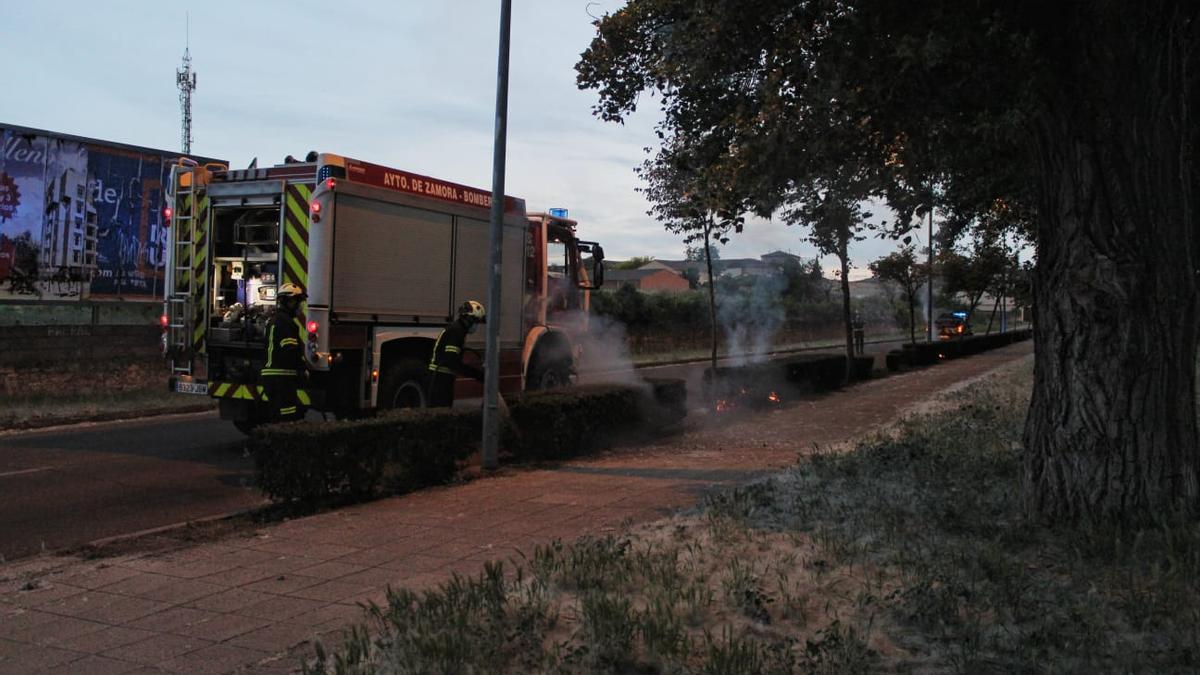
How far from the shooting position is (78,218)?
703 inches

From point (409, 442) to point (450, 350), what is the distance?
1585 millimetres

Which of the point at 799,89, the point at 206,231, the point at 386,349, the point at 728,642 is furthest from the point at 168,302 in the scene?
the point at 728,642

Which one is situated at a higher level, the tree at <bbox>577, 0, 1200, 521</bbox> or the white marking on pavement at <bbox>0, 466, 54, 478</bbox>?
the tree at <bbox>577, 0, 1200, 521</bbox>

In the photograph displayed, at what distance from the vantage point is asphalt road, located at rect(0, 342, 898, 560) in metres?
7.10

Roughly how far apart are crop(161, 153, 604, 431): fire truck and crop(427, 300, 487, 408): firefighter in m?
0.32

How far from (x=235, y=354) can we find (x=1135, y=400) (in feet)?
28.1

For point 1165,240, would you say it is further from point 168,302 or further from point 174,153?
point 174,153

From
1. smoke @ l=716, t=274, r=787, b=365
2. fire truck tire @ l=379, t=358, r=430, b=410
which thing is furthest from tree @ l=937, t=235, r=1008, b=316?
fire truck tire @ l=379, t=358, r=430, b=410

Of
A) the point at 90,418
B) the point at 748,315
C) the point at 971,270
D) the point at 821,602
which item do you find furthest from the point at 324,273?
the point at 971,270

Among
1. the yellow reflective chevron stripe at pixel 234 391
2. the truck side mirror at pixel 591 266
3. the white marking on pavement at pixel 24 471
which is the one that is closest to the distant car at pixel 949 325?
the truck side mirror at pixel 591 266

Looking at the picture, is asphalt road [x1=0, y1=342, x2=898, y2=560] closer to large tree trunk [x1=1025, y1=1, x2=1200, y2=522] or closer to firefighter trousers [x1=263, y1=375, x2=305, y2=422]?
firefighter trousers [x1=263, y1=375, x2=305, y2=422]

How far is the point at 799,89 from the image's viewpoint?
23.4 feet

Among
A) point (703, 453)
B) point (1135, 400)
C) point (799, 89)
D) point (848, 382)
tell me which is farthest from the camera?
point (848, 382)

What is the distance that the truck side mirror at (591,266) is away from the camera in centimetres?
1380
